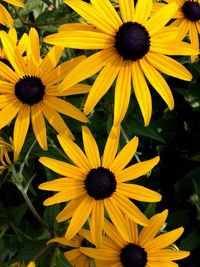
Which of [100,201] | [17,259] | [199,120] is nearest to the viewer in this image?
[100,201]

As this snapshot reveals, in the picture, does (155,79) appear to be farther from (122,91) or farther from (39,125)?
(39,125)

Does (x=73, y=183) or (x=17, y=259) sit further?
(x=17, y=259)

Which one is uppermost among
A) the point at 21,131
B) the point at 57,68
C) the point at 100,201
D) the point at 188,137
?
the point at 57,68

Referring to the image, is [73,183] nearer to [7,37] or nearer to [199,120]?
[7,37]

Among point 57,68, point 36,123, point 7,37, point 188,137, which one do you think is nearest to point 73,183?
point 36,123

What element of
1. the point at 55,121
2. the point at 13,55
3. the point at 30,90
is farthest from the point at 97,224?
the point at 13,55

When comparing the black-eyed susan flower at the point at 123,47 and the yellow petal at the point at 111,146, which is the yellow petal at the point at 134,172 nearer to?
the yellow petal at the point at 111,146

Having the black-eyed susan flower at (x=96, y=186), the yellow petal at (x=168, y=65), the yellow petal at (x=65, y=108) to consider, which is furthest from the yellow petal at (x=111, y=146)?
the yellow petal at (x=168, y=65)

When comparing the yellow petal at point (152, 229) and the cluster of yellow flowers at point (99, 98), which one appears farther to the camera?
the yellow petal at point (152, 229)
